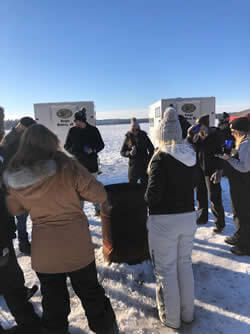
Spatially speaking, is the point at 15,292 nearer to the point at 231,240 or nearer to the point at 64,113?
the point at 231,240

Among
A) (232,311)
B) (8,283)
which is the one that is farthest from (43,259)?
(232,311)

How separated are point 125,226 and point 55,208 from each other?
1539 mm

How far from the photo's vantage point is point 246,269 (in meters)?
3.04

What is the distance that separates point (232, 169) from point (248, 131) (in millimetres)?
572

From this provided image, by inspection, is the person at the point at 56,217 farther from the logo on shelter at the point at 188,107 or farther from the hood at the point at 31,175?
the logo on shelter at the point at 188,107

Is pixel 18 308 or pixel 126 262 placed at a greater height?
pixel 18 308

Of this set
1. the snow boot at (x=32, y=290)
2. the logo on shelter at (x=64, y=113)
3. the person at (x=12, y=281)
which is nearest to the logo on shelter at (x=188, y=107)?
the logo on shelter at (x=64, y=113)

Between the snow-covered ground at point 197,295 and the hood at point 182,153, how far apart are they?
159cm

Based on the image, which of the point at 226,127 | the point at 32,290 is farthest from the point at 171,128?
the point at 226,127

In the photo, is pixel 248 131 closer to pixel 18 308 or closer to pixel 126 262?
pixel 126 262

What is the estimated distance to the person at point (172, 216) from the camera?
2010 millimetres

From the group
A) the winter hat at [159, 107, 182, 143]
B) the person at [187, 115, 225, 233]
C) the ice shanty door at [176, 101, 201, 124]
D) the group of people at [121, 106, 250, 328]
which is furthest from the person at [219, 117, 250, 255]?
the ice shanty door at [176, 101, 201, 124]

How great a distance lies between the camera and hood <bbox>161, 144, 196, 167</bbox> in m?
1.98

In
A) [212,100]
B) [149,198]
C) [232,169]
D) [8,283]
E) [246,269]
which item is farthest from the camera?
[212,100]
